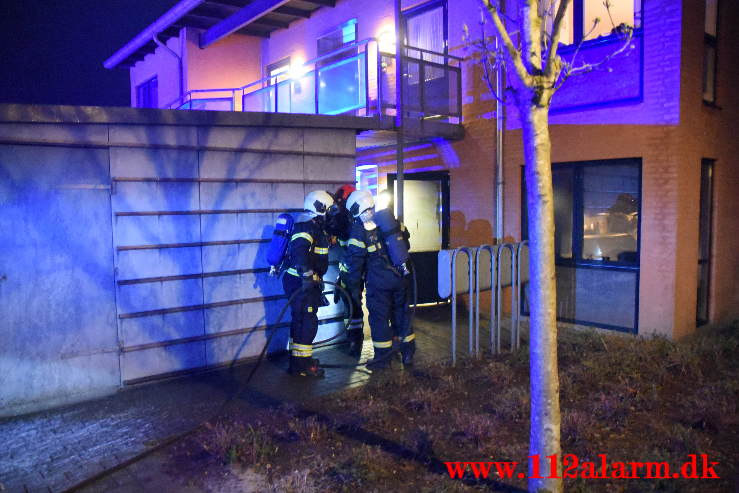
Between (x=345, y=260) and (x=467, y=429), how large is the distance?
2.98 m

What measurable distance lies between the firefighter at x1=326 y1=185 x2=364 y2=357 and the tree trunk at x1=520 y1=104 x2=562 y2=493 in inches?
153

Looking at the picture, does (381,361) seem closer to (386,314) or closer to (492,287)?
(386,314)

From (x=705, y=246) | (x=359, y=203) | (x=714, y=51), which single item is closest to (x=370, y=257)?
(x=359, y=203)

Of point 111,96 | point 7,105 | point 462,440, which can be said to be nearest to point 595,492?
point 462,440

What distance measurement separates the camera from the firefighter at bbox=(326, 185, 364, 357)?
7.30m

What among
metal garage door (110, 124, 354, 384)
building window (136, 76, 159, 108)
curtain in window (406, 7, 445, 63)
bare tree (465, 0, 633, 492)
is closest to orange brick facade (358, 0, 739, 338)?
curtain in window (406, 7, 445, 63)

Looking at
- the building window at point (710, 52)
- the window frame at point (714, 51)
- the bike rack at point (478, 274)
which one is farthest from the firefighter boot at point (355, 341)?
the building window at point (710, 52)

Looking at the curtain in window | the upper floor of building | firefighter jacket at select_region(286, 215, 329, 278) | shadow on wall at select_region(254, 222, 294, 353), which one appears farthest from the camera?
the curtain in window

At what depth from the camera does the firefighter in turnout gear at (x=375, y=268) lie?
673 centimetres

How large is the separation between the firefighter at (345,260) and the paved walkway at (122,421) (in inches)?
16.6

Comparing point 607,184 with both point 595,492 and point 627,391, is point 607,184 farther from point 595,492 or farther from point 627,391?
point 595,492

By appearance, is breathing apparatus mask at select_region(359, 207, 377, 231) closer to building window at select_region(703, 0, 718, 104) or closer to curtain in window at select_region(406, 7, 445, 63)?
curtain in window at select_region(406, 7, 445, 63)

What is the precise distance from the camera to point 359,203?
265 inches

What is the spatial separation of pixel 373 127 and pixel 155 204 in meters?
3.28
